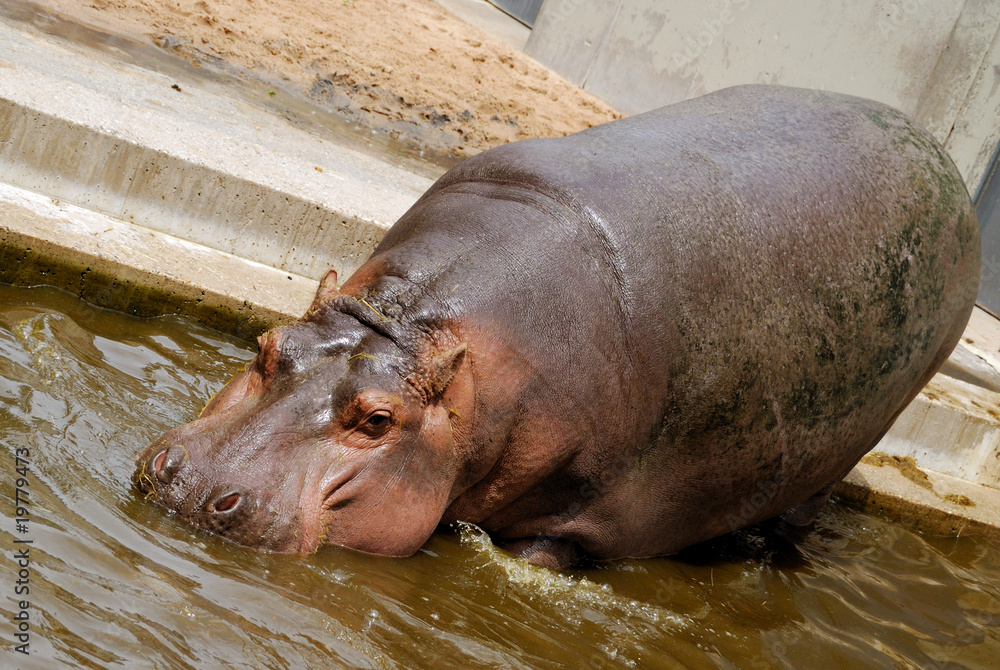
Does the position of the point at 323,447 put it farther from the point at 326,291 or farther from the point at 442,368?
the point at 326,291

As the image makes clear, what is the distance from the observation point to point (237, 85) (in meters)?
6.95

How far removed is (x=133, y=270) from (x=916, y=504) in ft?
12.4

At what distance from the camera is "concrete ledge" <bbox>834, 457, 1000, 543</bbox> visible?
5062 millimetres

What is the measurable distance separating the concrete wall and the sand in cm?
68

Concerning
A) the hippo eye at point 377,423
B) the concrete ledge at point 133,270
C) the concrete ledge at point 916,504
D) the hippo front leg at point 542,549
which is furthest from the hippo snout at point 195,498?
the concrete ledge at point 916,504

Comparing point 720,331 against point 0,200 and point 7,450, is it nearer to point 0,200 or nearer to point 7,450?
point 7,450

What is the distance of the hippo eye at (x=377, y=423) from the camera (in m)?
2.85

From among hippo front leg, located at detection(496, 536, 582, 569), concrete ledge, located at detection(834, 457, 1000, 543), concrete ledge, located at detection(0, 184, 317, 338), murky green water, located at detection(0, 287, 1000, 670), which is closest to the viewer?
murky green water, located at detection(0, 287, 1000, 670)

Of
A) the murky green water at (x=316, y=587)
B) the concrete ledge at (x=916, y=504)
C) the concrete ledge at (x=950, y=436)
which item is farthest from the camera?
the concrete ledge at (x=950, y=436)

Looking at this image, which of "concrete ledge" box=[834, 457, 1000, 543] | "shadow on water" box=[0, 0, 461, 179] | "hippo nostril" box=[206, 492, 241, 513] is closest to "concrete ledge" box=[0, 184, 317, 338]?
"hippo nostril" box=[206, 492, 241, 513]

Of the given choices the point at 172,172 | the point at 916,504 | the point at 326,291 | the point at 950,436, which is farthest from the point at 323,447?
the point at 950,436

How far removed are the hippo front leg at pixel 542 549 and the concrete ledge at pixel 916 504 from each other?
2088mm

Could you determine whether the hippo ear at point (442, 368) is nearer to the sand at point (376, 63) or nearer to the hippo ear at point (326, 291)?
the hippo ear at point (326, 291)

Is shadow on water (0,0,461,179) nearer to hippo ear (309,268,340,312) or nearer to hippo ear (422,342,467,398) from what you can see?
hippo ear (309,268,340,312)
